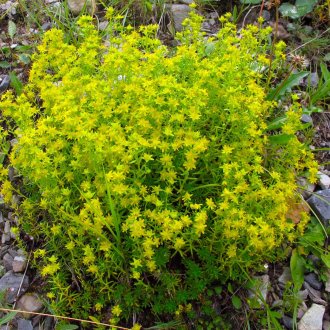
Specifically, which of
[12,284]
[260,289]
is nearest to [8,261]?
[12,284]

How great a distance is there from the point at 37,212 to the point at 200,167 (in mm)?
1027

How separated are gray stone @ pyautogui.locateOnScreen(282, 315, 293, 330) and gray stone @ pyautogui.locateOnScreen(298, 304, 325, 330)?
0.15 feet

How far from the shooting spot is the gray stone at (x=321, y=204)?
2.67 metres

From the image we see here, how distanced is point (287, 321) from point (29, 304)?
4.58ft

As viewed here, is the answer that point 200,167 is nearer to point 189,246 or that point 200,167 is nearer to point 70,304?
point 189,246

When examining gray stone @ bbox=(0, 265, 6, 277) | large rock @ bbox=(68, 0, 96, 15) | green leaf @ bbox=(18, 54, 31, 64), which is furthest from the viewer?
large rock @ bbox=(68, 0, 96, 15)

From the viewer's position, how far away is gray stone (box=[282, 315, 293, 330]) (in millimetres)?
2355

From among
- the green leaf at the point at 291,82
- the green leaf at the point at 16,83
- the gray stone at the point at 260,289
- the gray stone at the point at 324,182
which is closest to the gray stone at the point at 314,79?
the green leaf at the point at 291,82

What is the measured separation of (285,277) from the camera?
2.52m

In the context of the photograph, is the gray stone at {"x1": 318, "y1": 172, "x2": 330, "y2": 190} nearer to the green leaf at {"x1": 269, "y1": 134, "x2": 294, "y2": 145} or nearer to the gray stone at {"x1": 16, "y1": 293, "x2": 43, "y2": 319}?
the green leaf at {"x1": 269, "y1": 134, "x2": 294, "y2": 145}

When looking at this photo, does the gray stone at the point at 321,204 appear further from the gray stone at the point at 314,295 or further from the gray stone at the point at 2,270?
the gray stone at the point at 2,270

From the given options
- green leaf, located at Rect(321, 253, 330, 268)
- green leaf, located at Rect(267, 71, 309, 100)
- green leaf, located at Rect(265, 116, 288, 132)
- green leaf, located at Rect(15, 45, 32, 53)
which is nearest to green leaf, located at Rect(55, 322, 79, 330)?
green leaf, located at Rect(321, 253, 330, 268)

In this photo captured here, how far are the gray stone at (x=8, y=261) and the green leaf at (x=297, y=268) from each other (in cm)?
161

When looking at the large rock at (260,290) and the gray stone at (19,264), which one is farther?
the gray stone at (19,264)
